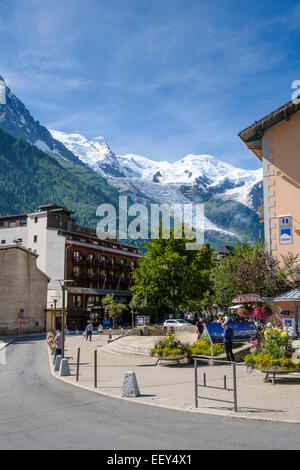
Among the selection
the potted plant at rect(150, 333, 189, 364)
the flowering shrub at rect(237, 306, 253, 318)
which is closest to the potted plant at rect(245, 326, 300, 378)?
the flowering shrub at rect(237, 306, 253, 318)

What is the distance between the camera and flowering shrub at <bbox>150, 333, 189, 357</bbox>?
20.2m

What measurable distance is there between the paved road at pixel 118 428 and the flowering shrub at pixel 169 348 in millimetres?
7898

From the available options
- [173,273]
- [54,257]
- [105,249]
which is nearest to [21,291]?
[54,257]

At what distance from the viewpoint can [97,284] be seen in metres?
79.0

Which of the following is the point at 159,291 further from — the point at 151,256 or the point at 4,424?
the point at 4,424

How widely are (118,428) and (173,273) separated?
40664 millimetres

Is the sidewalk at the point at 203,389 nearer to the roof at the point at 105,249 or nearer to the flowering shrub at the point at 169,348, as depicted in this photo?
the flowering shrub at the point at 169,348

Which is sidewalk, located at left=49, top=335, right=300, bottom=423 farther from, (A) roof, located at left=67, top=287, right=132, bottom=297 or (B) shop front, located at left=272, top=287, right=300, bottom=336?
(A) roof, located at left=67, top=287, right=132, bottom=297

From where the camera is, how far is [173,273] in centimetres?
4919

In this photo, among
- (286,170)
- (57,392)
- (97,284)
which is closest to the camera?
(57,392)

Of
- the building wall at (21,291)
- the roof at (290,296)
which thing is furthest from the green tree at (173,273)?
the roof at (290,296)

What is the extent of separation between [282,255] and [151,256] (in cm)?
3231

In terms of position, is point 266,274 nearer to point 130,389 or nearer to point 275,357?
point 275,357

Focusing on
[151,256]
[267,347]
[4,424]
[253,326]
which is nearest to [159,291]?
[151,256]
